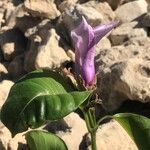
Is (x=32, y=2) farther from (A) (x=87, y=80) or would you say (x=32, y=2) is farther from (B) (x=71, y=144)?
(A) (x=87, y=80)

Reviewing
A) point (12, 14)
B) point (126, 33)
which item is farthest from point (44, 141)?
point (12, 14)

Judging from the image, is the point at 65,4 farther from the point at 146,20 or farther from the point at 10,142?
the point at 10,142

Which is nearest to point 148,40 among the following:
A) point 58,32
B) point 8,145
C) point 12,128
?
point 58,32

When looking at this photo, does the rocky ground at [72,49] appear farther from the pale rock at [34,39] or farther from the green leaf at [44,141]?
the green leaf at [44,141]

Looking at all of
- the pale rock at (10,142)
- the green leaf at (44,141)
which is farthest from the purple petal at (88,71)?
the pale rock at (10,142)

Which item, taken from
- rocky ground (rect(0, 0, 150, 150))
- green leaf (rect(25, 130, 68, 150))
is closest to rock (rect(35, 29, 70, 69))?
rocky ground (rect(0, 0, 150, 150))

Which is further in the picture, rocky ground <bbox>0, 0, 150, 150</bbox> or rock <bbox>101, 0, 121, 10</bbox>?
rock <bbox>101, 0, 121, 10</bbox>

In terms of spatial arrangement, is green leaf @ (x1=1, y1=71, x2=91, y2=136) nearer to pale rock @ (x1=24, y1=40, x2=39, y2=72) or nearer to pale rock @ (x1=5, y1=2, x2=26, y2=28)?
pale rock @ (x1=24, y1=40, x2=39, y2=72)
